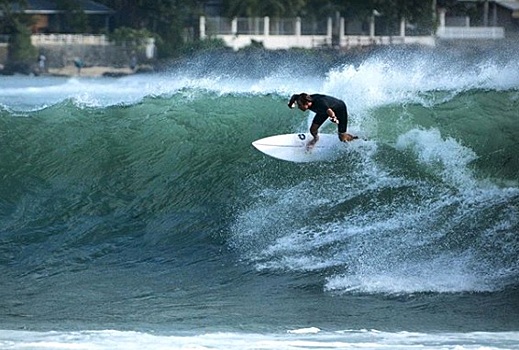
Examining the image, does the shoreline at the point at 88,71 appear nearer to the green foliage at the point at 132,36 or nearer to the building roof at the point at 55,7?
the green foliage at the point at 132,36

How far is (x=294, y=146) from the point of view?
11.7 m

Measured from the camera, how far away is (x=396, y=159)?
12258mm

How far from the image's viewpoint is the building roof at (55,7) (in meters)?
16.5

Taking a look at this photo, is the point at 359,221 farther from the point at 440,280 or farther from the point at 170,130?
the point at 170,130

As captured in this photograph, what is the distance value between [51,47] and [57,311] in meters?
7.65

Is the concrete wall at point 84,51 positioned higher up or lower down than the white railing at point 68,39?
lower down

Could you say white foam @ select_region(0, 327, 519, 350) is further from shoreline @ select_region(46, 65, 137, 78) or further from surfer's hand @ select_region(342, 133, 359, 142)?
shoreline @ select_region(46, 65, 137, 78)

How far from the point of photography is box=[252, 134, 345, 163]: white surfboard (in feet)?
38.3

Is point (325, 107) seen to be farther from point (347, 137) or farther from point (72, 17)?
point (72, 17)

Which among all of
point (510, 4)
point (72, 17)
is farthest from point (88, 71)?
point (510, 4)

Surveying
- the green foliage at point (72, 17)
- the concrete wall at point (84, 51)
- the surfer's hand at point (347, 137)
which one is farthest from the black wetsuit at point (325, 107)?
the green foliage at point (72, 17)

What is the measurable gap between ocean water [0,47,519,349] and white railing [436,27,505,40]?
9.3 inches

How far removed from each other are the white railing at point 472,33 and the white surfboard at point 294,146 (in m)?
4.75

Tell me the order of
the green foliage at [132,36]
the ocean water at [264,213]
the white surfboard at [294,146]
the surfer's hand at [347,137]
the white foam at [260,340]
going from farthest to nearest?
the green foliage at [132,36] < the white surfboard at [294,146] < the surfer's hand at [347,137] < the ocean water at [264,213] < the white foam at [260,340]
